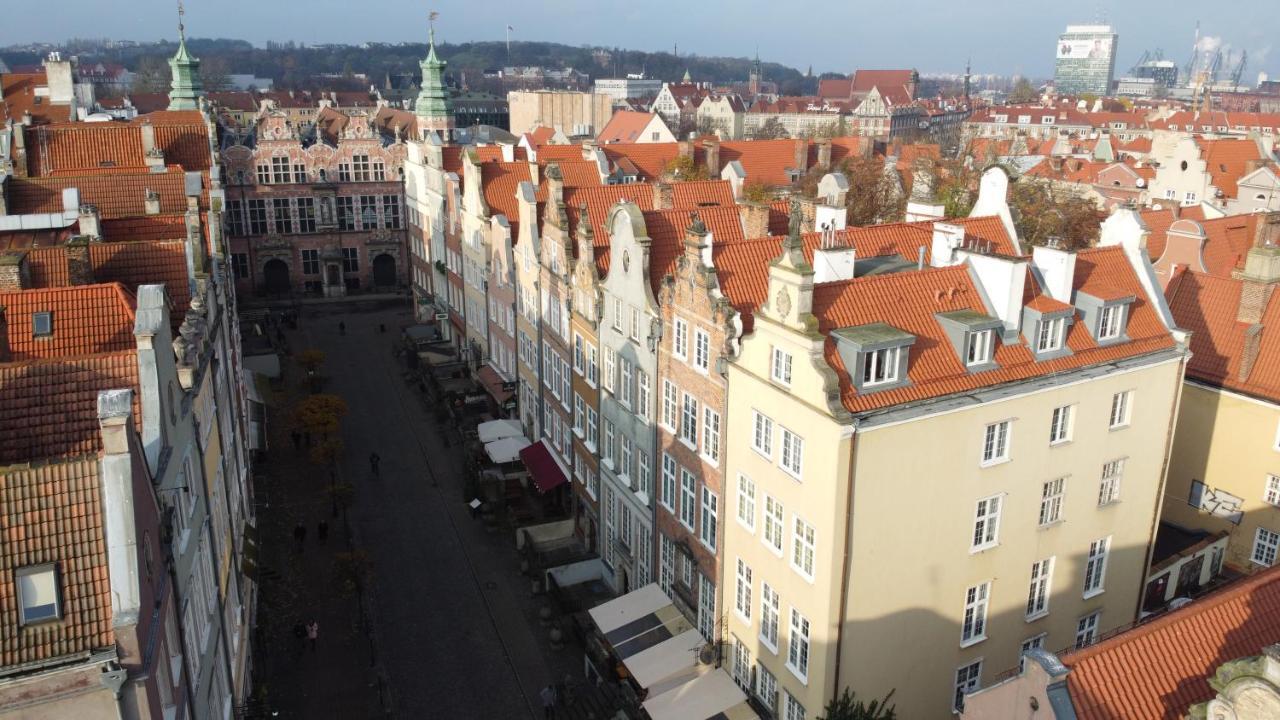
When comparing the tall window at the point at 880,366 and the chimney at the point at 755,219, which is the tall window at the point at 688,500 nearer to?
the tall window at the point at 880,366

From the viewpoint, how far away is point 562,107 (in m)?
143

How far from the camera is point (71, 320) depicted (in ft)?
→ 76.5

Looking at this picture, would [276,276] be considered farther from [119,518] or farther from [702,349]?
[119,518]

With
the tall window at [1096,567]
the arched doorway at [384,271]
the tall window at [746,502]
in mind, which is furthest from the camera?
the arched doorway at [384,271]

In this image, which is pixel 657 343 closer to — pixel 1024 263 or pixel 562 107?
pixel 1024 263

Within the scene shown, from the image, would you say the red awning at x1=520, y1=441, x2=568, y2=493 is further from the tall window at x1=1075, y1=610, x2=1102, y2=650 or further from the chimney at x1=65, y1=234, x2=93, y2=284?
the tall window at x1=1075, y1=610, x2=1102, y2=650

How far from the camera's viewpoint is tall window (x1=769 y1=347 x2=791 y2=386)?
918 inches

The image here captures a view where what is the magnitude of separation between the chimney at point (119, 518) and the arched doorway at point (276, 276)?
68.2m

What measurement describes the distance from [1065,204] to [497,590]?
41608mm

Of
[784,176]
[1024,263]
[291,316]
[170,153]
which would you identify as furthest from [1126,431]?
[291,316]

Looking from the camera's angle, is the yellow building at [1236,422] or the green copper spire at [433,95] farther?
the green copper spire at [433,95]

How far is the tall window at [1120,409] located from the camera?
26.3m

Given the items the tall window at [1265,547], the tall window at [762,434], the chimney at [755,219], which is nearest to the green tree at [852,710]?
the tall window at [762,434]

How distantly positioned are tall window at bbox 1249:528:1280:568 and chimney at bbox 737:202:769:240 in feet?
64.5
